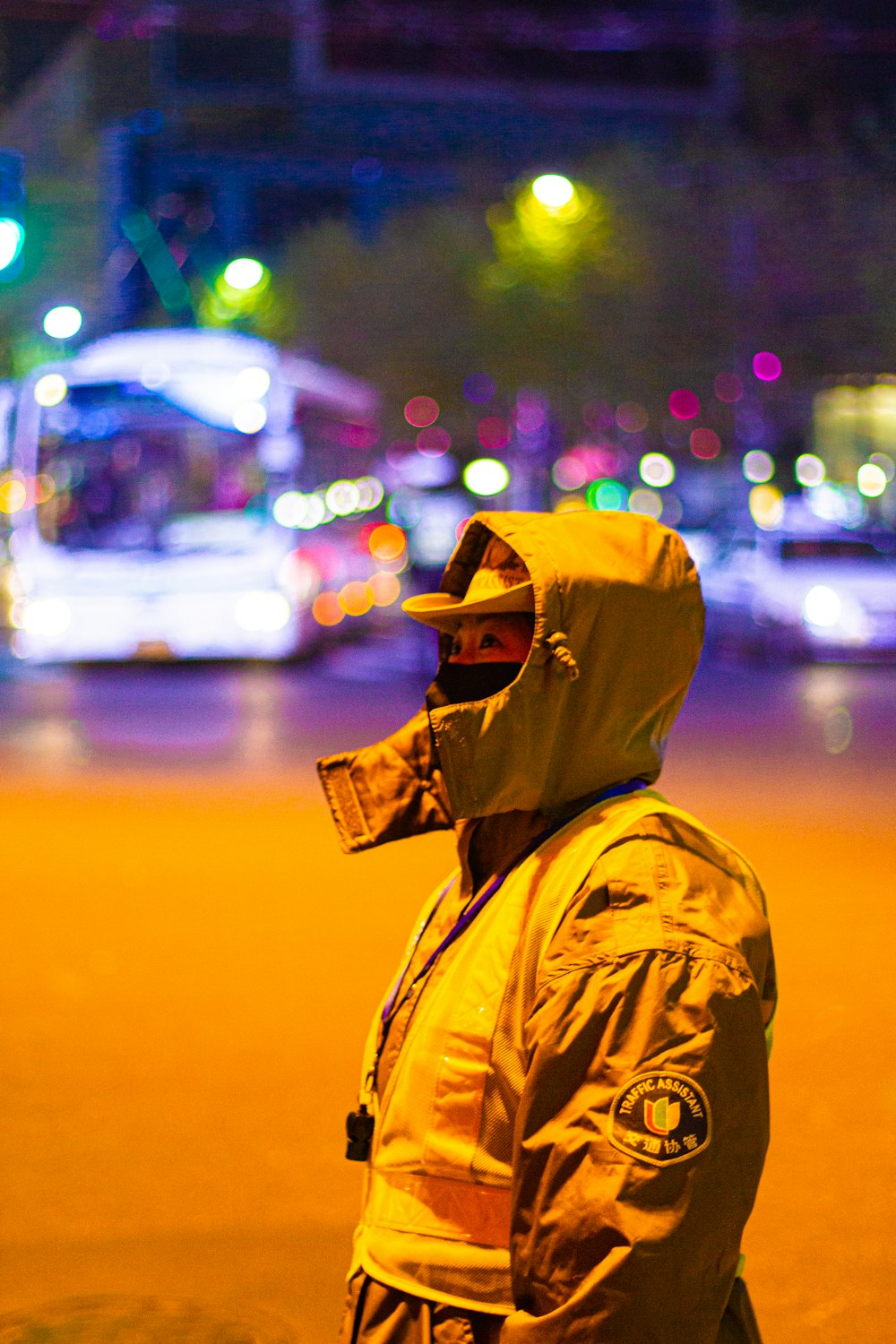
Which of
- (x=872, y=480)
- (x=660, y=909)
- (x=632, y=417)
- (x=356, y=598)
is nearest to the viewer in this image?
(x=660, y=909)

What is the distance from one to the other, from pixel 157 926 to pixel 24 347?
28.7 m

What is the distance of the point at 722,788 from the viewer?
1105 cm

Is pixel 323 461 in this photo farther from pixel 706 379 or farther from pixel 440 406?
pixel 440 406

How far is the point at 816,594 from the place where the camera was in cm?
2180

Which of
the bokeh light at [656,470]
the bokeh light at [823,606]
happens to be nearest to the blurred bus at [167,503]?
the bokeh light at [823,606]

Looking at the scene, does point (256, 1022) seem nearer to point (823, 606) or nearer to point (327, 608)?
point (327, 608)

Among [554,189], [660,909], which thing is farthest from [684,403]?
[660,909]

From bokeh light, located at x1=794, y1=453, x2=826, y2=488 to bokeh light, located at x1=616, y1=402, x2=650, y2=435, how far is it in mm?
3843

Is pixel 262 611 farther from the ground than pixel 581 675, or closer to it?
closer to it

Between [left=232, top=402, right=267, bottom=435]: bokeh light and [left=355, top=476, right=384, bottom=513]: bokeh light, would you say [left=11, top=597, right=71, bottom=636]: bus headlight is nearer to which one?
[left=232, top=402, right=267, bottom=435]: bokeh light

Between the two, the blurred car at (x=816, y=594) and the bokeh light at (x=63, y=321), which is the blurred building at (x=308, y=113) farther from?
the bokeh light at (x=63, y=321)

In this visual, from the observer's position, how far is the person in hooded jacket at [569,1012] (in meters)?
1.81

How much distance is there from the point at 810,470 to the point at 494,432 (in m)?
11.4

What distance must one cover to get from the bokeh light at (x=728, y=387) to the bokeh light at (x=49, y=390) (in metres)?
17.0
